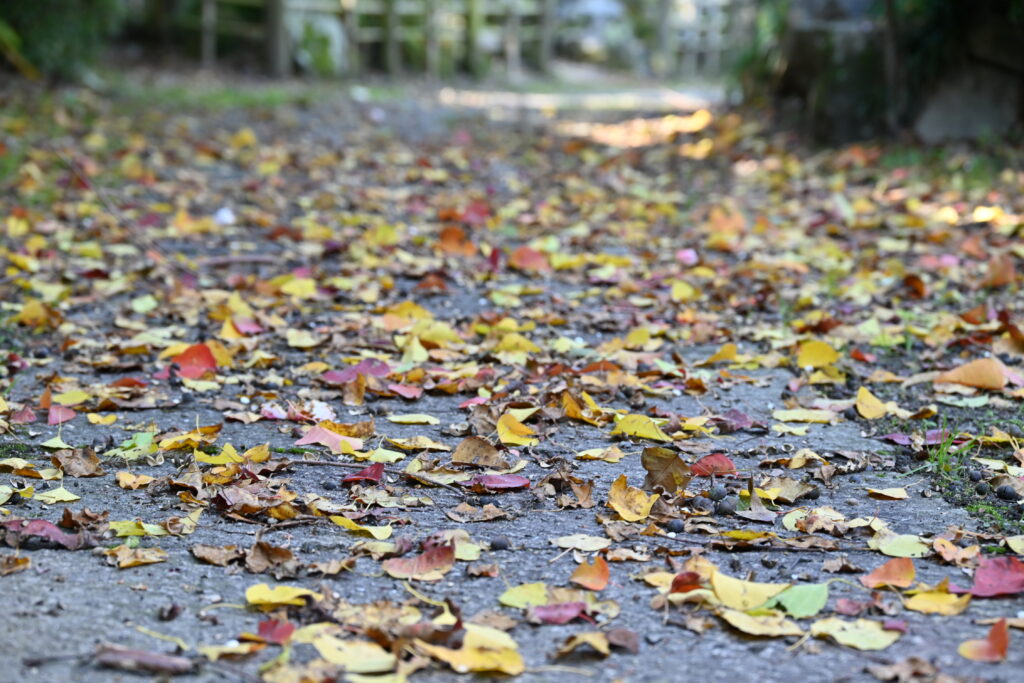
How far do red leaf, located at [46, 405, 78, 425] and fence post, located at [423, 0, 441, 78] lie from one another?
10.4 meters

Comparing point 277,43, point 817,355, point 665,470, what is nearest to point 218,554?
point 665,470

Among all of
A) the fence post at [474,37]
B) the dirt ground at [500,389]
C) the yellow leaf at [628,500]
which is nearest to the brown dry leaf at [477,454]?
the dirt ground at [500,389]

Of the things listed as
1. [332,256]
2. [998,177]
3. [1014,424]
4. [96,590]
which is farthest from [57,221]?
[998,177]

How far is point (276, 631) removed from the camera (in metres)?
1.69

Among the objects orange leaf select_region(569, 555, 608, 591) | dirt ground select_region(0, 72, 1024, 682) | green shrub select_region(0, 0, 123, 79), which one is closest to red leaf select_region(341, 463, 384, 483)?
dirt ground select_region(0, 72, 1024, 682)

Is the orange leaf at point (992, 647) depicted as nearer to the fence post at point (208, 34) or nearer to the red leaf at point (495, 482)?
the red leaf at point (495, 482)

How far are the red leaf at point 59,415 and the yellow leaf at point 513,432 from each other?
998mm

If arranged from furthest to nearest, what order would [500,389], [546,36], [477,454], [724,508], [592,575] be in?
[546,36], [500,389], [477,454], [724,508], [592,575]

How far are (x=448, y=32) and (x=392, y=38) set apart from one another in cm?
119

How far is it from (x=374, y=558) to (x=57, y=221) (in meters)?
3.29

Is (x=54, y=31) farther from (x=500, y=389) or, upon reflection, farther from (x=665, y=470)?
(x=665, y=470)

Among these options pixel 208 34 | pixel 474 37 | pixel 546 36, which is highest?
pixel 546 36

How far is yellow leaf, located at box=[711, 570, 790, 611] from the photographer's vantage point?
1.80 meters

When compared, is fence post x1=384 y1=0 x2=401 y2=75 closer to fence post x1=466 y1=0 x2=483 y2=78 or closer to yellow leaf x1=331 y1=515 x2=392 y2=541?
fence post x1=466 y1=0 x2=483 y2=78
